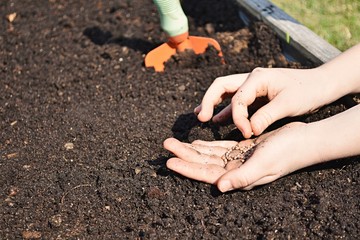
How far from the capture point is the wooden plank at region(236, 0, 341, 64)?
7.91 feet

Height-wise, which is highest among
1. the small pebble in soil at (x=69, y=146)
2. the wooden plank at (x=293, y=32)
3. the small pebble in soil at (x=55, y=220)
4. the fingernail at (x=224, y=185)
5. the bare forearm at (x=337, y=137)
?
the bare forearm at (x=337, y=137)

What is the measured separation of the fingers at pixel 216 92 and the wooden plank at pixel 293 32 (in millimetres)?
503

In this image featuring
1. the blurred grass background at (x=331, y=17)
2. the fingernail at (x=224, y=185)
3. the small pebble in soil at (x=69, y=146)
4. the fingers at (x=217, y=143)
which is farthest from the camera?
the blurred grass background at (x=331, y=17)

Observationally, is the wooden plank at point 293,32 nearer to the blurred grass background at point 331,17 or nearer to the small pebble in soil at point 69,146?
the blurred grass background at point 331,17

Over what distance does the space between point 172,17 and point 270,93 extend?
0.66 m

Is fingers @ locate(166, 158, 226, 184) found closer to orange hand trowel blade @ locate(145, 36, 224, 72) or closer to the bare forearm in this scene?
the bare forearm

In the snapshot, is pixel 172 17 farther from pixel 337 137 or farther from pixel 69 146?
pixel 337 137

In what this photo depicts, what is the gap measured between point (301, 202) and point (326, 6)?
1512mm

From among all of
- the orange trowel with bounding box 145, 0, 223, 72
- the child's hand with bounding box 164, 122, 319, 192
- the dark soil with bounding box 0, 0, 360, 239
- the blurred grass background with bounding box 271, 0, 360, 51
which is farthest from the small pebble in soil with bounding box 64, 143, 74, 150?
the blurred grass background with bounding box 271, 0, 360, 51

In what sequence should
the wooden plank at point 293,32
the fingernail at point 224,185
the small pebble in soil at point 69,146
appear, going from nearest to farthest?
the fingernail at point 224,185 < the small pebble in soil at point 69,146 < the wooden plank at point 293,32

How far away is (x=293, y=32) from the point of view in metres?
2.57

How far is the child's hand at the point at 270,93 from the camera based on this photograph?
1.93 m

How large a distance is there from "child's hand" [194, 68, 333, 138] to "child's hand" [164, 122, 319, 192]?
0.08 m

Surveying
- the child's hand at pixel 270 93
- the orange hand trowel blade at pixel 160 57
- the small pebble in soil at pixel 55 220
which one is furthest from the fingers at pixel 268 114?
the orange hand trowel blade at pixel 160 57
